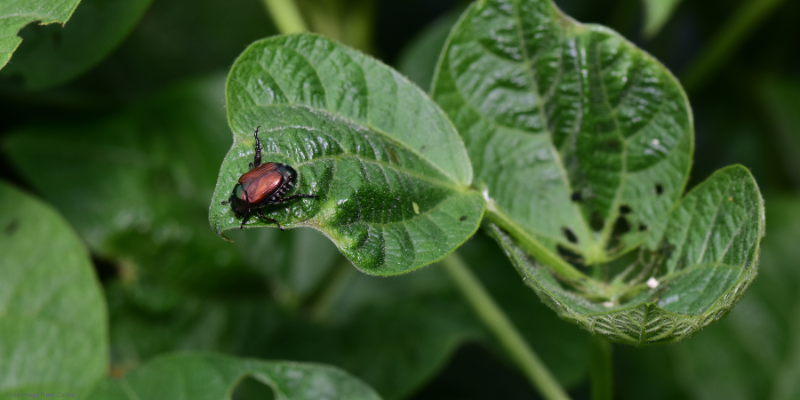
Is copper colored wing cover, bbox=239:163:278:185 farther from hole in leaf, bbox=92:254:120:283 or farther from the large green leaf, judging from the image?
hole in leaf, bbox=92:254:120:283

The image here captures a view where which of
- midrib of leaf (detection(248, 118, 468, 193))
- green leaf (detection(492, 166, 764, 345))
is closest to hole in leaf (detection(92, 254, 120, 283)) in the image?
midrib of leaf (detection(248, 118, 468, 193))

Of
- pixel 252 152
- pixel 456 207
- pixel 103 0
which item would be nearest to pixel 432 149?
pixel 456 207

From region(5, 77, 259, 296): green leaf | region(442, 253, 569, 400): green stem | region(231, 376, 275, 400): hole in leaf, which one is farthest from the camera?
region(5, 77, 259, 296): green leaf

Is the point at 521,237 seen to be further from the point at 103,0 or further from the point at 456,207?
the point at 103,0

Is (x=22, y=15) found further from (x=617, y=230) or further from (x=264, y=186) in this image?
(x=617, y=230)

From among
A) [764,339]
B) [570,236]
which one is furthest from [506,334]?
[764,339]

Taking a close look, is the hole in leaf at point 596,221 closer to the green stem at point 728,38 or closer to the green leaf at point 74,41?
the green leaf at point 74,41
